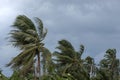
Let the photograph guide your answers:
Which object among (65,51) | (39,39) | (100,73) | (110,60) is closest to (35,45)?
(39,39)

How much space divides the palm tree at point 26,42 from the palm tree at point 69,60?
8216mm

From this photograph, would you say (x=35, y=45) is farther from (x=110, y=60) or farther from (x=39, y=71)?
(x=110, y=60)

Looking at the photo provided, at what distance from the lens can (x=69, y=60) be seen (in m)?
45.7

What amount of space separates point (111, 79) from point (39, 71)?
19.9m

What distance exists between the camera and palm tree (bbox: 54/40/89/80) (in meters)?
45.5

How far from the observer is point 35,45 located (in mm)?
36969

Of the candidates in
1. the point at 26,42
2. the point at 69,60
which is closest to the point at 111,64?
the point at 69,60

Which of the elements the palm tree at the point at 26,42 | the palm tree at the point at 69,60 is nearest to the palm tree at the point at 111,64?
the palm tree at the point at 69,60

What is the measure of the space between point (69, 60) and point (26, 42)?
30.4 feet

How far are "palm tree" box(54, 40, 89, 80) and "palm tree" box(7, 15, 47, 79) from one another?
27.0 ft

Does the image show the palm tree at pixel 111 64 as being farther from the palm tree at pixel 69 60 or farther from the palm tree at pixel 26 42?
the palm tree at pixel 26 42

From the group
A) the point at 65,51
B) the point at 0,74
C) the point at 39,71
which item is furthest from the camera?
the point at 65,51

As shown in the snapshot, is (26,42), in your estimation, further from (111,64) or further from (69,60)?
(111,64)

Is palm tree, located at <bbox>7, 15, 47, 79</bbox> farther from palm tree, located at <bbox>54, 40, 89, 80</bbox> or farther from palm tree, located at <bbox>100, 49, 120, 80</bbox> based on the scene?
palm tree, located at <bbox>100, 49, 120, 80</bbox>
